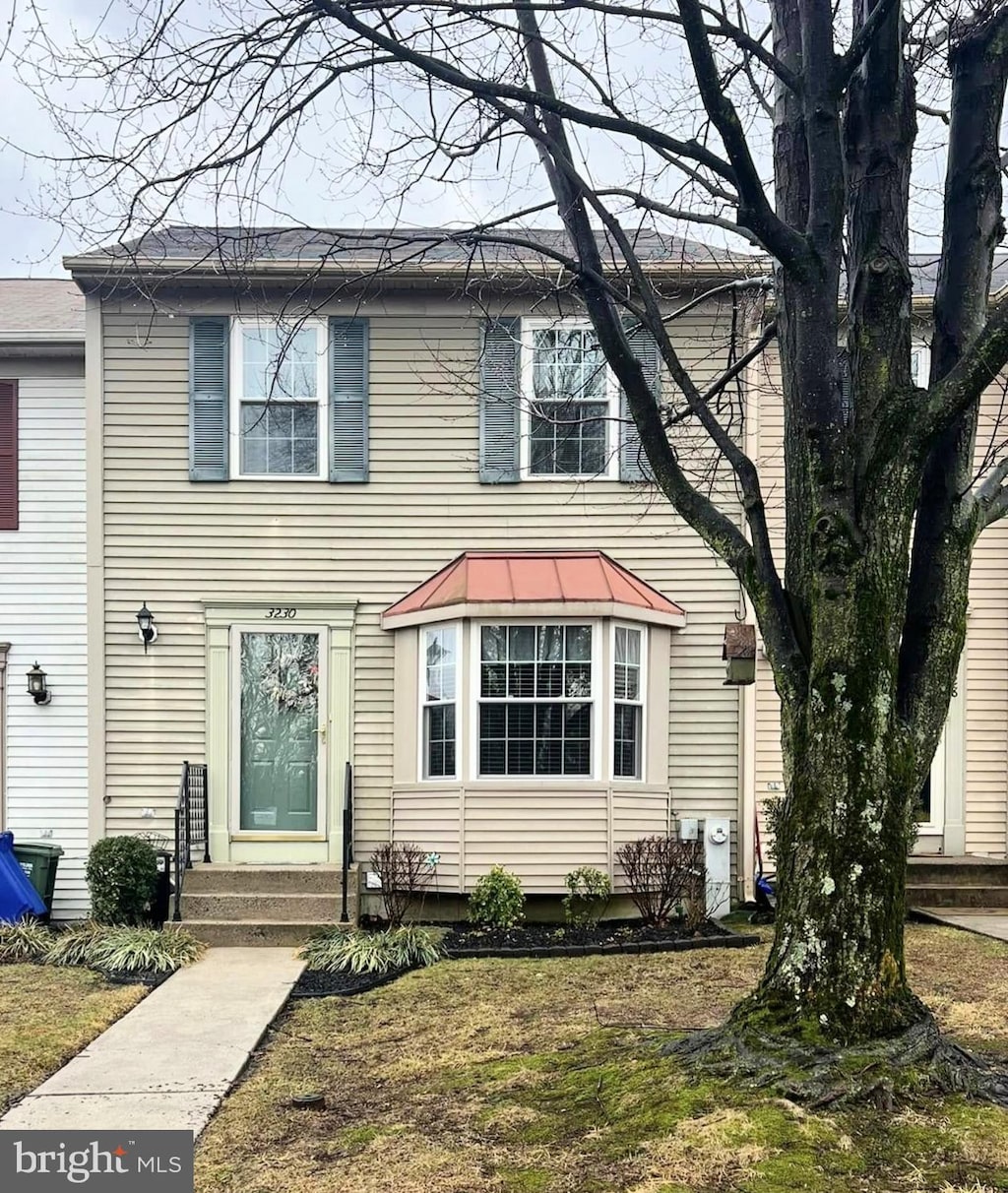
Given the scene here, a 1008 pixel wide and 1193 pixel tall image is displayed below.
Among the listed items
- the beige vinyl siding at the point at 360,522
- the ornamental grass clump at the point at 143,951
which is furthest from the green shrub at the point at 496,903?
the ornamental grass clump at the point at 143,951

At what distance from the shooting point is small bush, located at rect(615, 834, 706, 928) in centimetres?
884

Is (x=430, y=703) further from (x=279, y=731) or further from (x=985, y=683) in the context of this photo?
(x=985, y=683)

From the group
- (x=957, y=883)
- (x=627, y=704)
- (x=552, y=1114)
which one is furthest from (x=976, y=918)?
(x=552, y=1114)

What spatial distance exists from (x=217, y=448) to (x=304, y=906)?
4106mm

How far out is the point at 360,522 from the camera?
9797mm

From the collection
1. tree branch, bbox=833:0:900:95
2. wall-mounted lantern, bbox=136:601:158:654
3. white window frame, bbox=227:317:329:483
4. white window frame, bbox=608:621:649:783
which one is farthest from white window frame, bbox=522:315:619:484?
tree branch, bbox=833:0:900:95

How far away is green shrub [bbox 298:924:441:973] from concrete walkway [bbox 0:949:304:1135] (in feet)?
0.81

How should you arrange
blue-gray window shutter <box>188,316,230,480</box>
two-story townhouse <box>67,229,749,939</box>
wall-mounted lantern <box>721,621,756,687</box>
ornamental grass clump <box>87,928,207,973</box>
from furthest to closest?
1. blue-gray window shutter <box>188,316,230,480</box>
2. two-story townhouse <box>67,229,749,939</box>
3. ornamental grass clump <box>87,928,207,973</box>
4. wall-mounted lantern <box>721,621,756,687</box>

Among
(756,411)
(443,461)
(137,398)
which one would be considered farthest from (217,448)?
(756,411)

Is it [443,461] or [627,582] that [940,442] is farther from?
[443,461]

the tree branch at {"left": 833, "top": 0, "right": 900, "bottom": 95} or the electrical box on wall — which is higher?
the tree branch at {"left": 833, "top": 0, "right": 900, "bottom": 95}

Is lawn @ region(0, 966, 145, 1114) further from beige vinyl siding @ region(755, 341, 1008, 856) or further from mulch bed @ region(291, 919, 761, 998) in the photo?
beige vinyl siding @ region(755, 341, 1008, 856)

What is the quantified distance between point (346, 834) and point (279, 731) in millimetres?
1285

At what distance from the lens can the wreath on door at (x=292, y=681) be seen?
9.80 metres
